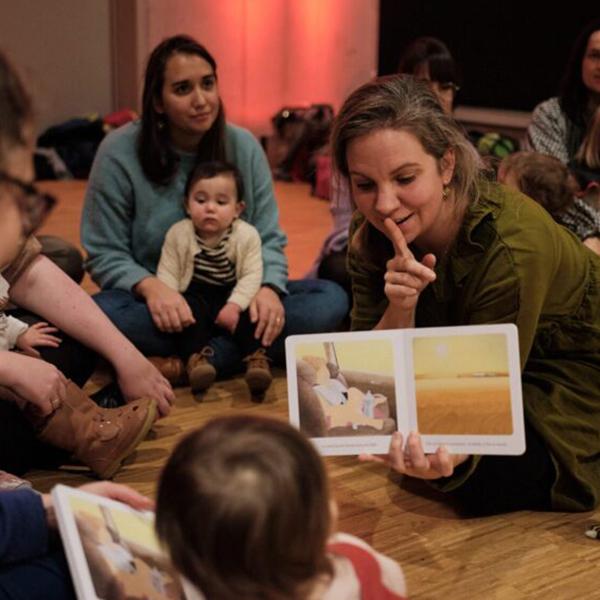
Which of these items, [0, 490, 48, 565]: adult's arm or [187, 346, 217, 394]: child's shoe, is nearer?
[0, 490, 48, 565]: adult's arm

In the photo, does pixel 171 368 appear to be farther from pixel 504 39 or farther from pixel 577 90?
pixel 504 39

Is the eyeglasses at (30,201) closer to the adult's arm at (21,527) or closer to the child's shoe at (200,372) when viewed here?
the adult's arm at (21,527)

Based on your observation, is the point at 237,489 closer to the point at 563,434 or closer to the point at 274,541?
the point at 274,541

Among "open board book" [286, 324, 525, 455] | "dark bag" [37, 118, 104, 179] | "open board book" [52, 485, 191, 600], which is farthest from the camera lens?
"dark bag" [37, 118, 104, 179]

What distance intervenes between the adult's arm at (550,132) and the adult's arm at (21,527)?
2660mm

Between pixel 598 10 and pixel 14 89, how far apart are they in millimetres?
4611

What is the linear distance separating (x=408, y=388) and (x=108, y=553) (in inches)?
28.0

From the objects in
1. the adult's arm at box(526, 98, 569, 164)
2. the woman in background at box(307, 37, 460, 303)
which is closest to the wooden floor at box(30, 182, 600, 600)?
the woman in background at box(307, 37, 460, 303)

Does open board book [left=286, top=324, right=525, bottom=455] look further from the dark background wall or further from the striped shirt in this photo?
the dark background wall

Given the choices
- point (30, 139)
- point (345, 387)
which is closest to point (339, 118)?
point (345, 387)

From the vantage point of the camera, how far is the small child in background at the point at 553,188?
10.1ft

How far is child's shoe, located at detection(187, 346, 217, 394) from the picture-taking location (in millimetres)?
2746

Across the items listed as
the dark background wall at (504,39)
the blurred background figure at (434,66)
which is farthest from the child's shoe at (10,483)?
the dark background wall at (504,39)

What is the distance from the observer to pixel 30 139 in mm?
1114
